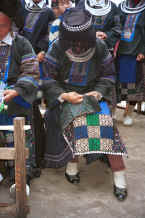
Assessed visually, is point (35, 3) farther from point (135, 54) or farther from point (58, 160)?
point (58, 160)

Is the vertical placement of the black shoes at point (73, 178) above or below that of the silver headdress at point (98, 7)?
below

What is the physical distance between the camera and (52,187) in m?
2.87

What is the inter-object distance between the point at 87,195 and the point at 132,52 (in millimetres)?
2160

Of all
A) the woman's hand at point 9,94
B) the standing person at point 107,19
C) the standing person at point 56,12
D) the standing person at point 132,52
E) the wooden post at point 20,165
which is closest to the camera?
the wooden post at point 20,165

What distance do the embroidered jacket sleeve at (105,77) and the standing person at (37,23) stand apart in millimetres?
1174

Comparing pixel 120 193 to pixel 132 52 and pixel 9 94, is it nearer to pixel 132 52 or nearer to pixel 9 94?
pixel 9 94

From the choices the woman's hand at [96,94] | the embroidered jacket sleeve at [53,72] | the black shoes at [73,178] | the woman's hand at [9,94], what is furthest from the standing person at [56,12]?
the black shoes at [73,178]

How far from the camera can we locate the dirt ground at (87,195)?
246 cm

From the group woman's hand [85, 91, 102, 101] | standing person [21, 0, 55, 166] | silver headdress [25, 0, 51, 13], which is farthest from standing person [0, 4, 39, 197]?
silver headdress [25, 0, 51, 13]

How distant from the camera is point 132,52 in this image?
4.17m

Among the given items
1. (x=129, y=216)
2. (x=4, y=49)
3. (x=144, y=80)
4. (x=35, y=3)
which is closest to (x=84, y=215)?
(x=129, y=216)

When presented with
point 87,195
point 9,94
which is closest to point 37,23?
point 9,94

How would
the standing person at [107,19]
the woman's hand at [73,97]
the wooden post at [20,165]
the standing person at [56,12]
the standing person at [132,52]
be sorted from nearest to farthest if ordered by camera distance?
the wooden post at [20,165] → the woman's hand at [73,97] → the standing person at [56,12] → the standing person at [107,19] → the standing person at [132,52]

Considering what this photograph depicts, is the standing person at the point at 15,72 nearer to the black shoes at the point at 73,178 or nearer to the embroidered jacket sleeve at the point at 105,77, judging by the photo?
the embroidered jacket sleeve at the point at 105,77
